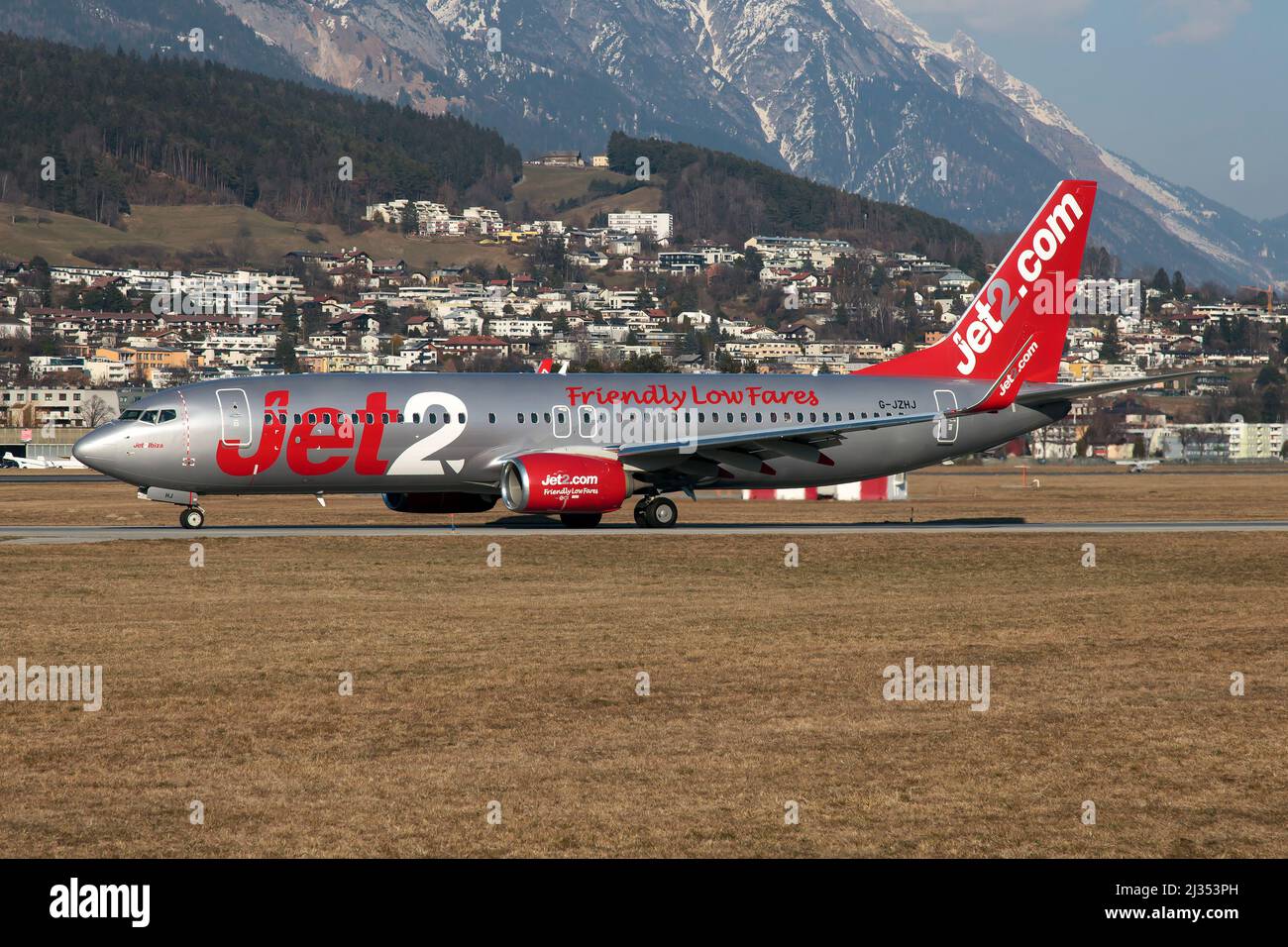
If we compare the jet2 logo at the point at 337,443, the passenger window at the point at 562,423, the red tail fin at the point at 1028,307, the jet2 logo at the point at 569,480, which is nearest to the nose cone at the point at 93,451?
the jet2 logo at the point at 337,443

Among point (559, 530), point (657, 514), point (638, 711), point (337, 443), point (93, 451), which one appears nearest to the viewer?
point (638, 711)

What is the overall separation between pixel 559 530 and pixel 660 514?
3.43m

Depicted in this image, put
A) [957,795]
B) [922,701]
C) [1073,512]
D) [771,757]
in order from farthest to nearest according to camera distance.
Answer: [1073,512] → [922,701] → [771,757] → [957,795]

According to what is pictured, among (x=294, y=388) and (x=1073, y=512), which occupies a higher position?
(x=294, y=388)

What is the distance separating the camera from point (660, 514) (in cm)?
4712

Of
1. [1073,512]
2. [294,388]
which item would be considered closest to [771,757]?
[294,388]

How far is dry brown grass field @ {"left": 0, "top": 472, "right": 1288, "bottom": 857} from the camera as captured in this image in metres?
13.6

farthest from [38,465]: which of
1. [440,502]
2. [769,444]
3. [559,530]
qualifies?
[769,444]

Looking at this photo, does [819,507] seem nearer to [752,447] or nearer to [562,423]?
[752,447]

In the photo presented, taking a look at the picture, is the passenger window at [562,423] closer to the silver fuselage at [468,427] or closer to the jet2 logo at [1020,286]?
the silver fuselage at [468,427]

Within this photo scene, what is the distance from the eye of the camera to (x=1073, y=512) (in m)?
62.9
